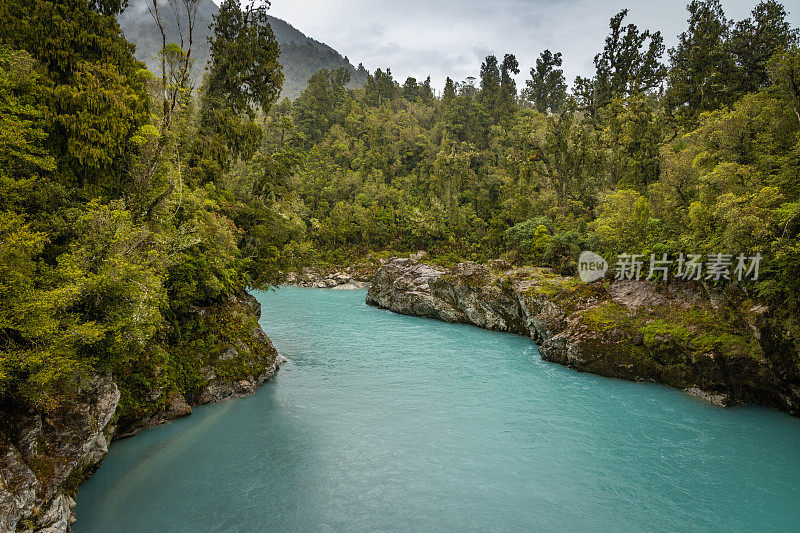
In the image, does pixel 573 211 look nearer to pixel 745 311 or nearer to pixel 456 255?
pixel 456 255

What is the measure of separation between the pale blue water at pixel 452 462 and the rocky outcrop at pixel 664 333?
3.12ft

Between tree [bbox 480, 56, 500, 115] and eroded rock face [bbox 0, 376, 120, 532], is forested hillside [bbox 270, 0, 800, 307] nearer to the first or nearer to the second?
tree [bbox 480, 56, 500, 115]

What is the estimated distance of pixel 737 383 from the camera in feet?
47.1

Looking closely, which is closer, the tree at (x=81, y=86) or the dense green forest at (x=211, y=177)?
the dense green forest at (x=211, y=177)

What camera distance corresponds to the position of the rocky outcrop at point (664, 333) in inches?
547

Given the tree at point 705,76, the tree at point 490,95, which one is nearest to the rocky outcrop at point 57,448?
the tree at point 705,76

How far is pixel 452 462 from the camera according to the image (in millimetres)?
10539

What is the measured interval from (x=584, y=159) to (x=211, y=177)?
1233 inches

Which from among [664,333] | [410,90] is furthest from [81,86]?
[410,90]

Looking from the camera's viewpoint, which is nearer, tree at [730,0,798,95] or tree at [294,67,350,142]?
tree at [730,0,798,95]

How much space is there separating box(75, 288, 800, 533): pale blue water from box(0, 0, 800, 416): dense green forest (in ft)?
9.55

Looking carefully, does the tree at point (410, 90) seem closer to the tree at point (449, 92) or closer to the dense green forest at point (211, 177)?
the tree at point (449, 92)

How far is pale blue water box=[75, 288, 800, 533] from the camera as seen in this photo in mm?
8383

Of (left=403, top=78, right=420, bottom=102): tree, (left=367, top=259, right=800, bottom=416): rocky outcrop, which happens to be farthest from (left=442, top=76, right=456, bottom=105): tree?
(left=367, top=259, right=800, bottom=416): rocky outcrop
